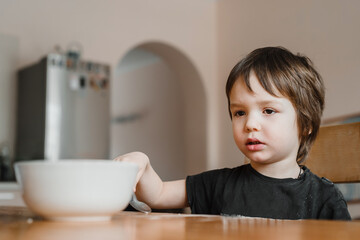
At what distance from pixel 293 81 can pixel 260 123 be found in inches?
5.2

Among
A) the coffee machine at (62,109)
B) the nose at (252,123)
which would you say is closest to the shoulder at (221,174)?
the nose at (252,123)

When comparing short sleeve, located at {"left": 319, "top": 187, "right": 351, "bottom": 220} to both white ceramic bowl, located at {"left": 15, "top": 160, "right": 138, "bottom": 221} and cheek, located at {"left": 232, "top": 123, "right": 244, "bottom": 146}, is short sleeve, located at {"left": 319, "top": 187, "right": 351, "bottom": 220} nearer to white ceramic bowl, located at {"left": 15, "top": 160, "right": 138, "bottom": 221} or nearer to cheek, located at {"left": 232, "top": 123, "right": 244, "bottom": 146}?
cheek, located at {"left": 232, "top": 123, "right": 244, "bottom": 146}

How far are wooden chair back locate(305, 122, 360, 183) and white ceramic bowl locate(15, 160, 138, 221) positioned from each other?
70 centimetres

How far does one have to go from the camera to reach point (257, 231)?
397mm

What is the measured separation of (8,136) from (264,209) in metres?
2.75

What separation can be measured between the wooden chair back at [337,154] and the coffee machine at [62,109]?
228 centimetres

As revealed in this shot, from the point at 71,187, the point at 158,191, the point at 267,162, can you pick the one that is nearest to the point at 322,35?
the point at 267,162

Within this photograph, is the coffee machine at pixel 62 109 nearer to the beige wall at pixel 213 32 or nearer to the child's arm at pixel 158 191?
the beige wall at pixel 213 32

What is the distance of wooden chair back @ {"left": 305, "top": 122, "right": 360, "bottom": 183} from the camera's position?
3.38ft

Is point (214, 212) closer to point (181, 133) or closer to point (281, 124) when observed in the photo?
point (281, 124)

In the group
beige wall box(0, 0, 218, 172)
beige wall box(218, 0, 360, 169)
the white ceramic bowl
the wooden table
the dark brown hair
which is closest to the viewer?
the wooden table

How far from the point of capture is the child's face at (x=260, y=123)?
0.98 metres

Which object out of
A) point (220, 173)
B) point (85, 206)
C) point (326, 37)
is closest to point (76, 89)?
point (326, 37)

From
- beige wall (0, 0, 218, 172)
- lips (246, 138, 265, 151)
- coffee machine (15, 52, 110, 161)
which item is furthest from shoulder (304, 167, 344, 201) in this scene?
beige wall (0, 0, 218, 172)
